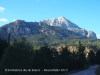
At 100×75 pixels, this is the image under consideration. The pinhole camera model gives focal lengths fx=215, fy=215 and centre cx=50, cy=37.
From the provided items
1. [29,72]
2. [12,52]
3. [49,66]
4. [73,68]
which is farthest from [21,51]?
[73,68]

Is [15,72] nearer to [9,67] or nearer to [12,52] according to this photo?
[9,67]

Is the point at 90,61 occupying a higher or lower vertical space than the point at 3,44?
lower

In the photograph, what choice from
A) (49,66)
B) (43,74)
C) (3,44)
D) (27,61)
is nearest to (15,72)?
(27,61)

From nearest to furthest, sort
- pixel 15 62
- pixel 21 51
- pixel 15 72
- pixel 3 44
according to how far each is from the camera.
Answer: pixel 15 72, pixel 15 62, pixel 21 51, pixel 3 44

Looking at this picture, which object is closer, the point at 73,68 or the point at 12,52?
the point at 12,52

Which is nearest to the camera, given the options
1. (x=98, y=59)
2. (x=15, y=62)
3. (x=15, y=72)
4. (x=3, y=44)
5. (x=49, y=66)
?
(x=15, y=72)

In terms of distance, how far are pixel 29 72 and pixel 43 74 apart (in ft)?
9.96

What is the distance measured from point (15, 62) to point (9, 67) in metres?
1.63

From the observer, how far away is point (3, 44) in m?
56.7

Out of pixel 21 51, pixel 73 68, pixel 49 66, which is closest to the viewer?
pixel 21 51

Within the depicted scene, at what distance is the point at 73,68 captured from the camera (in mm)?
85938

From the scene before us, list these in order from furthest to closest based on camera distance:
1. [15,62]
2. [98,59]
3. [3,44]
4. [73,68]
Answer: [98,59]
[73,68]
[3,44]
[15,62]

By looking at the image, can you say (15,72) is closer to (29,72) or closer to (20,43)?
(29,72)

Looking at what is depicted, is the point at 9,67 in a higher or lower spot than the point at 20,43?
lower
